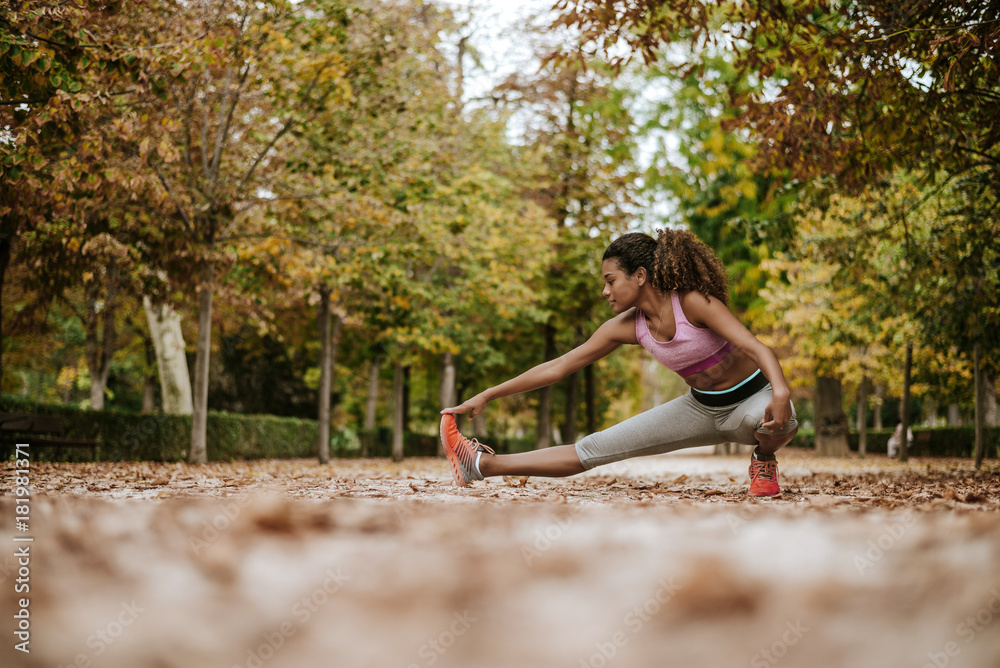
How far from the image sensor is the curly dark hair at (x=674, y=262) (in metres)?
4.17

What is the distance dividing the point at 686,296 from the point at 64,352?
1496 inches

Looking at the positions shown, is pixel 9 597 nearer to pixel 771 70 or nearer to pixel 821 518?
pixel 821 518

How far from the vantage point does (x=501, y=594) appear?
5.03 feet

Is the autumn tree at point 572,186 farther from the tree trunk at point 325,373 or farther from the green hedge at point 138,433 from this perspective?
the green hedge at point 138,433

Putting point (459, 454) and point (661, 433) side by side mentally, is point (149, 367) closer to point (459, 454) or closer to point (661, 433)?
point (459, 454)

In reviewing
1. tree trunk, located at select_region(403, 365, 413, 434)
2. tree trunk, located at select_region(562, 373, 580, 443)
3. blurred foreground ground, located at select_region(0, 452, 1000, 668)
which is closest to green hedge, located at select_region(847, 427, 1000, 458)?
tree trunk, located at select_region(562, 373, 580, 443)

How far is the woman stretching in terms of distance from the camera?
162 inches

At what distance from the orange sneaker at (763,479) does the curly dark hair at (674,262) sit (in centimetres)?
100

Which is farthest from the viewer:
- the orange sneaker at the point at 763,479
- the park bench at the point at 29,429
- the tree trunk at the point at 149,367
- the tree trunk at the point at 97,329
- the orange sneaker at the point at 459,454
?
the tree trunk at the point at 149,367

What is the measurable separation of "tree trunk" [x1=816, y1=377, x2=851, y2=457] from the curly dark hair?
2014cm

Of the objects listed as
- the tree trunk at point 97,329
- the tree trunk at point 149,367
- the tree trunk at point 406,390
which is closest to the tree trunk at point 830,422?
the tree trunk at point 406,390

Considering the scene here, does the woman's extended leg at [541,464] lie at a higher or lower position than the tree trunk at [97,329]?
lower

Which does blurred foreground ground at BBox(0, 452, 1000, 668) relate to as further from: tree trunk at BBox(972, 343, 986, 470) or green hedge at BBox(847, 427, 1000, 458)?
green hedge at BBox(847, 427, 1000, 458)

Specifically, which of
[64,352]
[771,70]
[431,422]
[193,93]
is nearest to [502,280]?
[193,93]
